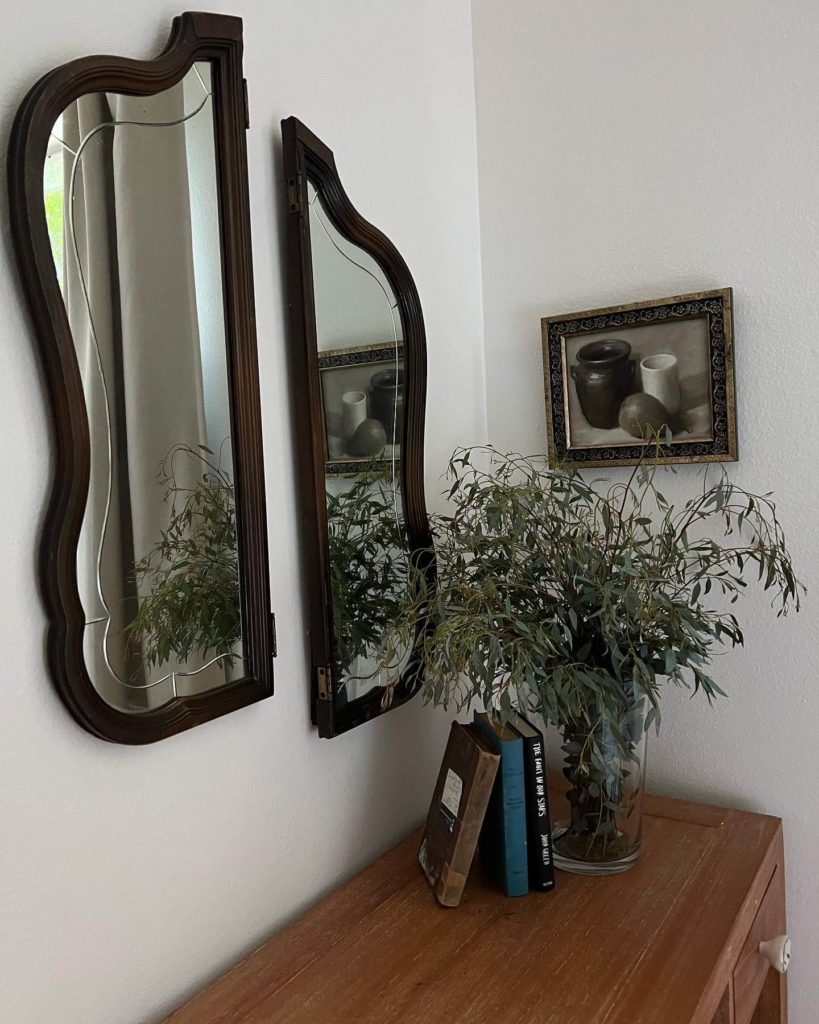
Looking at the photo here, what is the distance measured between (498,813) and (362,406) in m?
0.60

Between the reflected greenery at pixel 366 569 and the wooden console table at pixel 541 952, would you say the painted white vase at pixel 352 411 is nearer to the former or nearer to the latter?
the reflected greenery at pixel 366 569

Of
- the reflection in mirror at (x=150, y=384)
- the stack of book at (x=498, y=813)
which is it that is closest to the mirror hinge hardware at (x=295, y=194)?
the reflection in mirror at (x=150, y=384)

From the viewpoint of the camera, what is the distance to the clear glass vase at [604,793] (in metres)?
1.16

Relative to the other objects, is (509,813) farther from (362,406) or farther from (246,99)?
(246,99)

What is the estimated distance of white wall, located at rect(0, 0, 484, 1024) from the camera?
82 cm

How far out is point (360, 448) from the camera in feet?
4.10

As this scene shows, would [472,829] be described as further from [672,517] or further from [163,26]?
[163,26]

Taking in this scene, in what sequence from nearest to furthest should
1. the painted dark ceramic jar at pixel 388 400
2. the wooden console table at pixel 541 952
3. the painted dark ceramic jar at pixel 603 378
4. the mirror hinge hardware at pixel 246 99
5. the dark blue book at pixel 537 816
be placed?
the wooden console table at pixel 541 952
the mirror hinge hardware at pixel 246 99
the dark blue book at pixel 537 816
the painted dark ceramic jar at pixel 388 400
the painted dark ceramic jar at pixel 603 378

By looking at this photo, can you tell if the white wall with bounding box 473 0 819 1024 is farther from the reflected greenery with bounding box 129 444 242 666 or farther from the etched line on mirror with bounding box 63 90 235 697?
the etched line on mirror with bounding box 63 90 235 697

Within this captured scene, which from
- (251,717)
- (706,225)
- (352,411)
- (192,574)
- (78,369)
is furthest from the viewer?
(706,225)

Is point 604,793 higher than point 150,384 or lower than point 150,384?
lower

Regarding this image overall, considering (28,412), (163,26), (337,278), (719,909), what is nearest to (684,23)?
(337,278)

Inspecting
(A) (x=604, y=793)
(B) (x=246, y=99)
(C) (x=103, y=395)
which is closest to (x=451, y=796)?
(A) (x=604, y=793)

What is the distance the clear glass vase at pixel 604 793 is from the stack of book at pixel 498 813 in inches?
2.5
